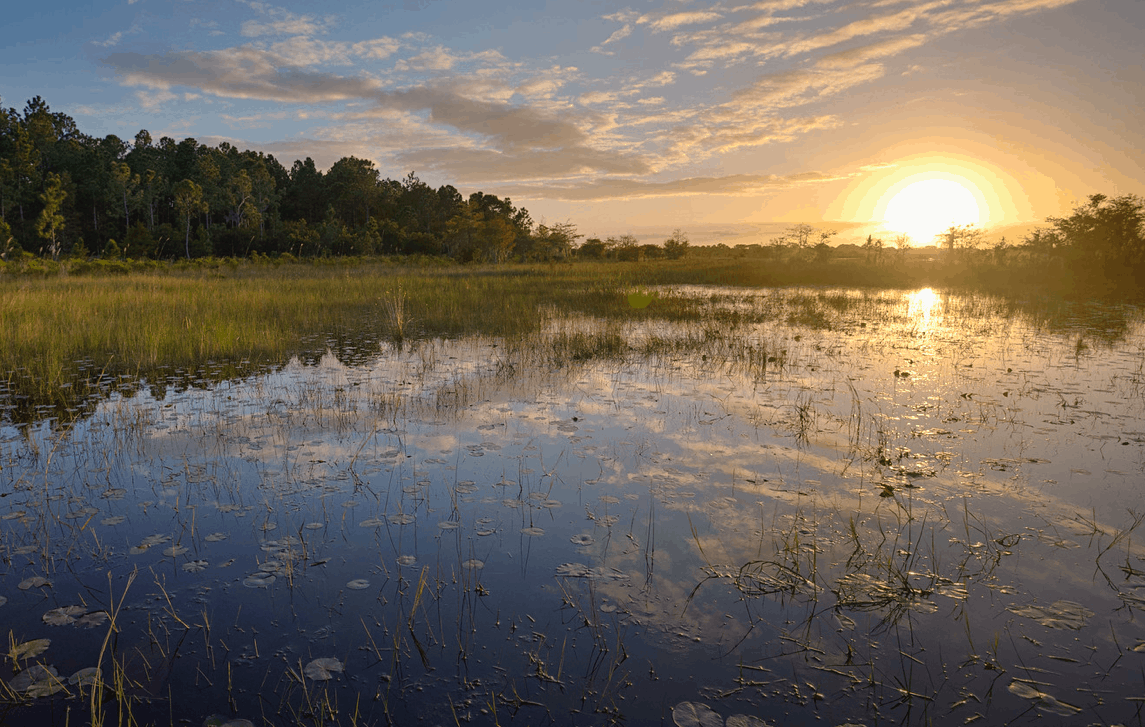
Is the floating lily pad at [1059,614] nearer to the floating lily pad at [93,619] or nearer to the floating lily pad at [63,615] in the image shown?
the floating lily pad at [93,619]

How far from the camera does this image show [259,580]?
3.59 m

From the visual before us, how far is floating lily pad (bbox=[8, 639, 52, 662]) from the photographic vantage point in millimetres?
2839

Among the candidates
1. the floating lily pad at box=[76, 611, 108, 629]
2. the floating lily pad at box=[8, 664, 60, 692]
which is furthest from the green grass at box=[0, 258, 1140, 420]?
the floating lily pad at box=[8, 664, 60, 692]

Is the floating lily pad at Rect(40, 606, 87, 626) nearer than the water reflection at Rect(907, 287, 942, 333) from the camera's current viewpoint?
Yes

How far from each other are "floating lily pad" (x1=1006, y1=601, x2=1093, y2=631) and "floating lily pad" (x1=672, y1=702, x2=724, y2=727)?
2.03m

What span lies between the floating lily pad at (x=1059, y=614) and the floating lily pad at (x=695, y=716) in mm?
2030

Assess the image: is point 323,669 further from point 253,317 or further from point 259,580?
point 253,317

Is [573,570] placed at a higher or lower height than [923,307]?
lower

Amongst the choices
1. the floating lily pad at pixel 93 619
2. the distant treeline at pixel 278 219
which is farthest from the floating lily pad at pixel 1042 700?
the distant treeline at pixel 278 219

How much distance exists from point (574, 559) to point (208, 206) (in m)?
72.4

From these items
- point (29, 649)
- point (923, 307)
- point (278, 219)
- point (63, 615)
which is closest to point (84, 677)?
point (29, 649)

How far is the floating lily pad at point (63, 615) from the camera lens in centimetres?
314

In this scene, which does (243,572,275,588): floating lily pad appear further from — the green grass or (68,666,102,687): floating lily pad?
the green grass

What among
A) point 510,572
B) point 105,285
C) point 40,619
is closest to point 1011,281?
point 510,572
